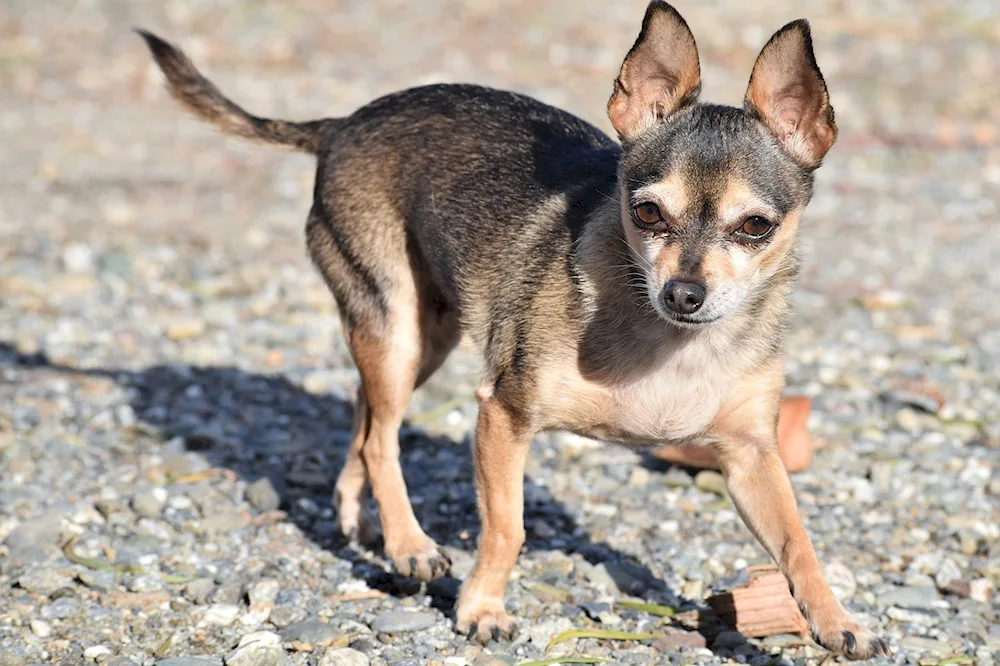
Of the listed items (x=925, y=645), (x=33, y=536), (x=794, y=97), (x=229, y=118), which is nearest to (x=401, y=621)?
(x=33, y=536)

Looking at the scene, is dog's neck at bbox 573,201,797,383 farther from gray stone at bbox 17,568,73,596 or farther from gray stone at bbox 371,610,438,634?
gray stone at bbox 17,568,73,596

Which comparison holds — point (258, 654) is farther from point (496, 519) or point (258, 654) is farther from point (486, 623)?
point (496, 519)

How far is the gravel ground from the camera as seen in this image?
4691mm

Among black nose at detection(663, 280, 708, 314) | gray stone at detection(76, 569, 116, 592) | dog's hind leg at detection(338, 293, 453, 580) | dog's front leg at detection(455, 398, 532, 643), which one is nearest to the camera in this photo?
black nose at detection(663, 280, 708, 314)

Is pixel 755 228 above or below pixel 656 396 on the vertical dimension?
above

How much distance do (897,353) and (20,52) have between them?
36.8 ft

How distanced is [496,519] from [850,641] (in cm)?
124

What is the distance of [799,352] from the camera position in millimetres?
7805

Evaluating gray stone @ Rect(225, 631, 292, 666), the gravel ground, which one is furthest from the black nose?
gray stone @ Rect(225, 631, 292, 666)

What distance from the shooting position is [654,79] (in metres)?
4.49

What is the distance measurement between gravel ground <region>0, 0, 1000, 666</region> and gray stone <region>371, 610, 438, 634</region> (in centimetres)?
1

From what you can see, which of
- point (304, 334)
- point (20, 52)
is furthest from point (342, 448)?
point (20, 52)

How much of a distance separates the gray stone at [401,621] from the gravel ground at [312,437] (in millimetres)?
10

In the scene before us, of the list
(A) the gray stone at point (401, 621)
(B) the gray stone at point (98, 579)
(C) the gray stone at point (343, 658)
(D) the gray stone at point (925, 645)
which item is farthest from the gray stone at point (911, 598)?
(B) the gray stone at point (98, 579)
